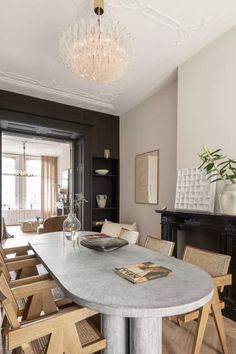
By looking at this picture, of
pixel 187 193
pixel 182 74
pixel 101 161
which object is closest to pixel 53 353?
pixel 187 193

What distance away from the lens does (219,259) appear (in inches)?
67.4

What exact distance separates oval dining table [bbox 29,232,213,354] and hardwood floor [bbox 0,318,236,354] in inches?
28.1

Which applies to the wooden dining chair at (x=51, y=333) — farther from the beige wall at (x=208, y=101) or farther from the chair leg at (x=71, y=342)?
the beige wall at (x=208, y=101)

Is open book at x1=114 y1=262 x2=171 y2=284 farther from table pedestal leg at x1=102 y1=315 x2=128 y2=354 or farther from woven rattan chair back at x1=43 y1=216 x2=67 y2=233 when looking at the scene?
woven rattan chair back at x1=43 y1=216 x2=67 y2=233

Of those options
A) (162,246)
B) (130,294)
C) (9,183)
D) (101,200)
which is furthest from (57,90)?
(9,183)

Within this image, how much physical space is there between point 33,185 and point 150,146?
6769 mm

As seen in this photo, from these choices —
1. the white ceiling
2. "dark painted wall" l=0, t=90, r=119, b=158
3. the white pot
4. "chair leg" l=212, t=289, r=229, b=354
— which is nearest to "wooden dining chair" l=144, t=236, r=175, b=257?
"chair leg" l=212, t=289, r=229, b=354

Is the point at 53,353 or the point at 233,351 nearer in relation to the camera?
the point at 53,353

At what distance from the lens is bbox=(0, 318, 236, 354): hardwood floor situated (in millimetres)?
1771

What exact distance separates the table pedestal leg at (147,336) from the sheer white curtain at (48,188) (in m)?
8.42

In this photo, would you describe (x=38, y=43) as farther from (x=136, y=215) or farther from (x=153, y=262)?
(x=136, y=215)

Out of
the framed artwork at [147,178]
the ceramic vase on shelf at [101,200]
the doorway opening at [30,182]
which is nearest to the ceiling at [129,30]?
the framed artwork at [147,178]

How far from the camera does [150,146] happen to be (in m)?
4.07

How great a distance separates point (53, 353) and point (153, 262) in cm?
81
